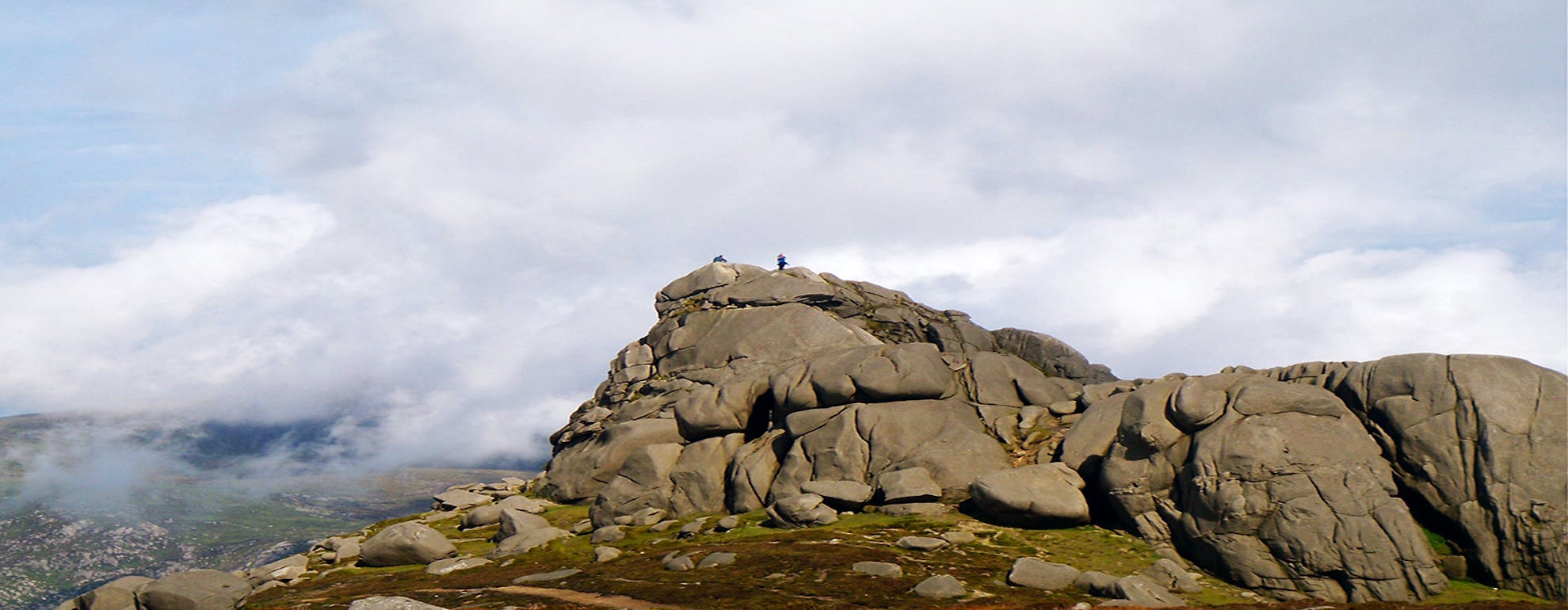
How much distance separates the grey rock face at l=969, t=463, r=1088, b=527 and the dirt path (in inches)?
875

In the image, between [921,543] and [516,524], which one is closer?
[921,543]

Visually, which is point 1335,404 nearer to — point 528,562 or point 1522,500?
point 1522,500

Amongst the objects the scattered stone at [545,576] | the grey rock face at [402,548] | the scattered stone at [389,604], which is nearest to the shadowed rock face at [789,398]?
the grey rock face at [402,548]

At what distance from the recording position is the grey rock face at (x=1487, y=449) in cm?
4534

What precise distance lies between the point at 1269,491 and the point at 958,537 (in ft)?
52.2

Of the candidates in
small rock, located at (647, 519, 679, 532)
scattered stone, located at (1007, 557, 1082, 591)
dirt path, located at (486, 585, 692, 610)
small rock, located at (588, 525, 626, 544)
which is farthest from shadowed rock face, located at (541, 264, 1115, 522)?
dirt path, located at (486, 585, 692, 610)

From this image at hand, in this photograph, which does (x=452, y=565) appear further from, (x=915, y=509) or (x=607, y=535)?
(x=915, y=509)

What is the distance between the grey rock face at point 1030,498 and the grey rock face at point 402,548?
107 ft

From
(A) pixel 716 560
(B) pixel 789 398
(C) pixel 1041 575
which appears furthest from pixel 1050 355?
(A) pixel 716 560

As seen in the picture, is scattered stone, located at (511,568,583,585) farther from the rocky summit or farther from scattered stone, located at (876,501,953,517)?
scattered stone, located at (876,501,953,517)

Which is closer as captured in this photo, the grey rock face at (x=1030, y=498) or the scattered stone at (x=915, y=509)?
the grey rock face at (x=1030, y=498)

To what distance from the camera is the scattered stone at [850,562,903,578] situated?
43312 millimetres

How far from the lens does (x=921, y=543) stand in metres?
49.0

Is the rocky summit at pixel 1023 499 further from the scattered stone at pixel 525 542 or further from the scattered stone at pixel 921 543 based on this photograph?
the scattered stone at pixel 525 542
